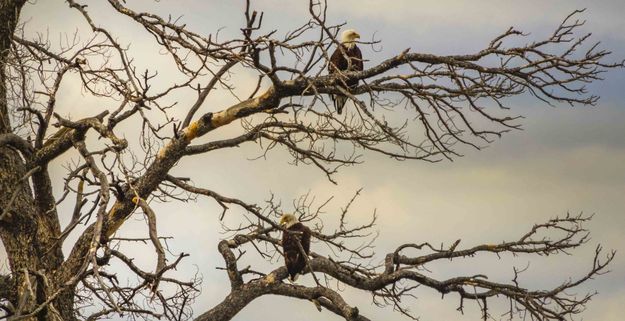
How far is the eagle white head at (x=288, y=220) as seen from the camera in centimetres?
1168

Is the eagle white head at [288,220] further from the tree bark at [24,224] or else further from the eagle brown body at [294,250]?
the tree bark at [24,224]

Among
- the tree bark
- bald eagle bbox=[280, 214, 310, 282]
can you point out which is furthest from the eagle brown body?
the tree bark

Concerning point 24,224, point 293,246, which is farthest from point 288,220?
point 24,224

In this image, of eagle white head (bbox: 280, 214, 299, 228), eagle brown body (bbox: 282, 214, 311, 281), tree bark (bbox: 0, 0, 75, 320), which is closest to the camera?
tree bark (bbox: 0, 0, 75, 320)

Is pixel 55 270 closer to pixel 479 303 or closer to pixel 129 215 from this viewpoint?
pixel 129 215

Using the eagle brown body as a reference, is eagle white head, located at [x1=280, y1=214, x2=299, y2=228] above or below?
above

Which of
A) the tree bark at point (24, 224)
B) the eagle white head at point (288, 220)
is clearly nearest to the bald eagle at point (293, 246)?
the eagle white head at point (288, 220)

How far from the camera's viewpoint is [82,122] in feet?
31.9

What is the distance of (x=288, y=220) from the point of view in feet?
38.5

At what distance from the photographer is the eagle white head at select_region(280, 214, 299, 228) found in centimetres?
1168

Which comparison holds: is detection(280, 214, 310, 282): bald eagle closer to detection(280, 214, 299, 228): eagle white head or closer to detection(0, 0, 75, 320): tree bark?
detection(280, 214, 299, 228): eagle white head

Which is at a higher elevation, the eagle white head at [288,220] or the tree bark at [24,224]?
the eagle white head at [288,220]

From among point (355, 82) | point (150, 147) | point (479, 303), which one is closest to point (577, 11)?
point (355, 82)

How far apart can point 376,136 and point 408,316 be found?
2307 mm
